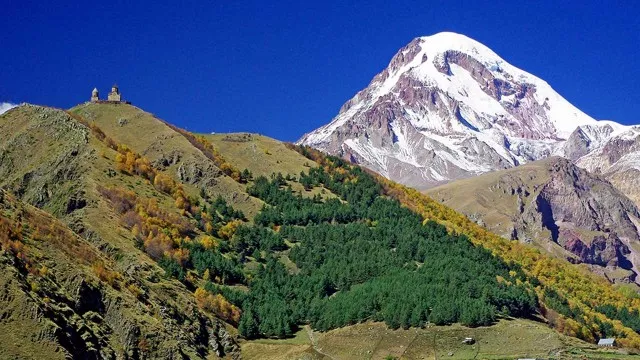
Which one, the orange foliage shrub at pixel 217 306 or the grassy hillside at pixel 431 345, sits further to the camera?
the orange foliage shrub at pixel 217 306

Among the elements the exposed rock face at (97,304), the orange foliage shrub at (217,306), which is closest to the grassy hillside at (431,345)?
the orange foliage shrub at (217,306)

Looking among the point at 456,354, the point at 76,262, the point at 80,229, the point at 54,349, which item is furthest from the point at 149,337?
→ the point at 456,354

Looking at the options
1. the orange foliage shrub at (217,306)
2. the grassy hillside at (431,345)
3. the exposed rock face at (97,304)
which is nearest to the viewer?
the exposed rock face at (97,304)

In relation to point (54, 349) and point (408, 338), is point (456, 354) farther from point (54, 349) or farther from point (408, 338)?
point (54, 349)

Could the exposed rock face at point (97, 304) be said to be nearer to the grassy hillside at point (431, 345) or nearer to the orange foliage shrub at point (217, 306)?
the orange foliage shrub at point (217, 306)

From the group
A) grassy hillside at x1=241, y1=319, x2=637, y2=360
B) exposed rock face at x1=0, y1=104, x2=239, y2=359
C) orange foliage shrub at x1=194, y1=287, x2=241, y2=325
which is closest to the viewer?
exposed rock face at x1=0, y1=104, x2=239, y2=359

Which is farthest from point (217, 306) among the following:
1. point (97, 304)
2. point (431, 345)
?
point (431, 345)

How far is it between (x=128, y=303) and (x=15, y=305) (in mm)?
29624

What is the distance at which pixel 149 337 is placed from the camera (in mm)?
157625

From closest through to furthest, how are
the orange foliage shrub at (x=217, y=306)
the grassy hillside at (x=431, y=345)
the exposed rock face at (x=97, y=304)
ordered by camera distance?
1. the exposed rock face at (x=97, y=304)
2. the grassy hillside at (x=431, y=345)
3. the orange foliage shrub at (x=217, y=306)

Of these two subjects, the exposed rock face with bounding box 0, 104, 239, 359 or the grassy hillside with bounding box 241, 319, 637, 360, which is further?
the grassy hillside with bounding box 241, 319, 637, 360

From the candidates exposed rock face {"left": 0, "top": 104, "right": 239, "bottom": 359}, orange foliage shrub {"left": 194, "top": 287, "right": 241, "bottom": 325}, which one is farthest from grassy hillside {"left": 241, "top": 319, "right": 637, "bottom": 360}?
exposed rock face {"left": 0, "top": 104, "right": 239, "bottom": 359}

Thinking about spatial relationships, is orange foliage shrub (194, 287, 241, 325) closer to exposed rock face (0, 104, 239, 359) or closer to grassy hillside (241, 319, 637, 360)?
exposed rock face (0, 104, 239, 359)

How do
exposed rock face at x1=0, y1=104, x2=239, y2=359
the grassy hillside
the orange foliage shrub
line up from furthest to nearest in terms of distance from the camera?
the orange foliage shrub → the grassy hillside → exposed rock face at x1=0, y1=104, x2=239, y2=359
